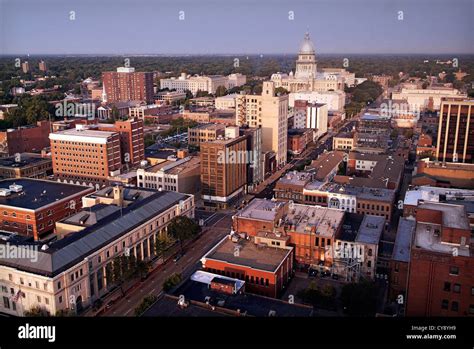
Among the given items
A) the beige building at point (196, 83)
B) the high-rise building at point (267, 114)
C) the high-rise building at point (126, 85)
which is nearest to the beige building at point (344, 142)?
the high-rise building at point (267, 114)

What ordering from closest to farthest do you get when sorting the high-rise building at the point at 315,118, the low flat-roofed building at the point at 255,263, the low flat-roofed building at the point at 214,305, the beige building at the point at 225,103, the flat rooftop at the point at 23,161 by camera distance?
the low flat-roofed building at the point at 214,305 → the low flat-roofed building at the point at 255,263 → the flat rooftop at the point at 23,161 → the high-rise building at the point at 315,118 → the beige building at the point at 225,103

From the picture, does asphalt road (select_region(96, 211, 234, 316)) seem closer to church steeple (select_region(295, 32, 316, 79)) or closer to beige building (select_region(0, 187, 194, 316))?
beige building (select_region(0, 187, 194, 316))

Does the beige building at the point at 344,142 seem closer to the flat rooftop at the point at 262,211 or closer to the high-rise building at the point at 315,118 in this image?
the high-rise building at the point at 315,118

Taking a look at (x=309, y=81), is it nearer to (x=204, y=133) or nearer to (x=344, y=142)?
Result: (x=344, y=142)

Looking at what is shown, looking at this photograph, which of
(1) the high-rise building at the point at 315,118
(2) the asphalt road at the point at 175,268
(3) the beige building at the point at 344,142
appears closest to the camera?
(2) the asphalt road at the point at 175,268

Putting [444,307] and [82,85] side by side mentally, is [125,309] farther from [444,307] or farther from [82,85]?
[82,85]

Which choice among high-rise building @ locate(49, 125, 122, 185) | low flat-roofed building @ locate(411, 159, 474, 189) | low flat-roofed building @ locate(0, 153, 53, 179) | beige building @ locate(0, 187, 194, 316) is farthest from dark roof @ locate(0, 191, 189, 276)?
low flat-roofed building @ locate(411, 159, 474, 189)
